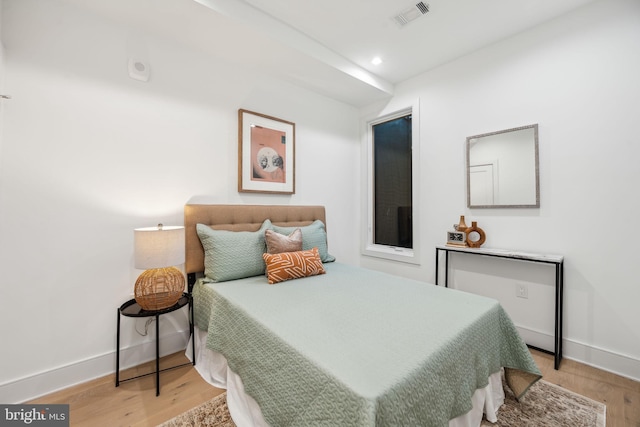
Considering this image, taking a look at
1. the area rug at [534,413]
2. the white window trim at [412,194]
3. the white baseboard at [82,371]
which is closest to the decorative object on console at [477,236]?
the white window trim at [412,194]

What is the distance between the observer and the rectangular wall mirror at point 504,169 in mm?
2234

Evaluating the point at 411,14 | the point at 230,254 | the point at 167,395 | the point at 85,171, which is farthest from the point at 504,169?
the point at 85,171

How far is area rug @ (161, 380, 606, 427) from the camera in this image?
142 centimetres

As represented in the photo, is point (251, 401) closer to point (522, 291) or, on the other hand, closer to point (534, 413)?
point (534, 413)

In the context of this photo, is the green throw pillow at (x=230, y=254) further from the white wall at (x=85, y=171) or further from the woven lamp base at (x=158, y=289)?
the white wall at (x=85, y=171)

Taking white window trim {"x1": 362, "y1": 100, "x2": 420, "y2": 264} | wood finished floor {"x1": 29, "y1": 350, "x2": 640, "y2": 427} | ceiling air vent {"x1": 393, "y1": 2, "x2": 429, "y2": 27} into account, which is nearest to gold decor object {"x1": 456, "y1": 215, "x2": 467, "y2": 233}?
white window trim {"x1": 362, "y1": 100, "x2": 420, "y2": 264}

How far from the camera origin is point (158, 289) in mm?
1803

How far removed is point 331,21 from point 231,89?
1085mm

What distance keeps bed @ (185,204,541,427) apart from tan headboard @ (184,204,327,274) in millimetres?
12

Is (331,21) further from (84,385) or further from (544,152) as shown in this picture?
(84,385)

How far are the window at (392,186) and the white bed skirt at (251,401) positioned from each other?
5.32 ft

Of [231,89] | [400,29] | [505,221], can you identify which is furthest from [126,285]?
[505,221]

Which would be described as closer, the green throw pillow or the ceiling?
the ceiling

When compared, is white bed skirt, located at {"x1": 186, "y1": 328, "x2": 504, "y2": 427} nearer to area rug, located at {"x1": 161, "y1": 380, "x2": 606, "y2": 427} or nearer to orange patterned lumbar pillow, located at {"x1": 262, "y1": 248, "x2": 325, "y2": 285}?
area rug, located at {"x1": 161, "y1": 380, "x2": 606, "y2": 427}
